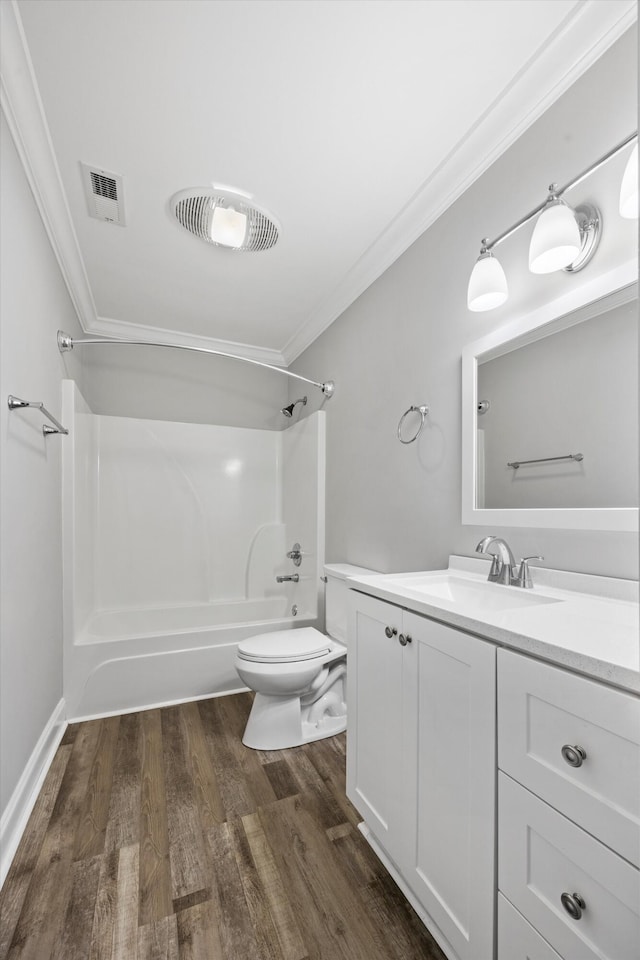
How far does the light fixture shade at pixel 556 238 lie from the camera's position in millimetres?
1114

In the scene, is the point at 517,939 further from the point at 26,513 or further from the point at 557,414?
the point at 26,513

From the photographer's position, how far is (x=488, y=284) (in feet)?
4.45

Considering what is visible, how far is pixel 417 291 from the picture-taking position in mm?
1896

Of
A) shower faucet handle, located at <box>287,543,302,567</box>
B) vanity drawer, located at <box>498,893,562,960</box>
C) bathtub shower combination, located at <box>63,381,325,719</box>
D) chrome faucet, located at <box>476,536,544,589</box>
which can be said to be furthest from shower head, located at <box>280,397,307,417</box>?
vanity drawer, located at <box>498,893,562,960</box>

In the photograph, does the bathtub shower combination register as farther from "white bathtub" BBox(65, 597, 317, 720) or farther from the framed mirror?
the framed mirror

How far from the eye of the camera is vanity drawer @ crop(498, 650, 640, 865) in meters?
0.62

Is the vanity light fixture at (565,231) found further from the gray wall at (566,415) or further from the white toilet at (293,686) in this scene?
the white toilet at (293,686)

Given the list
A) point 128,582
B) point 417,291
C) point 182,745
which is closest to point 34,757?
point 182,745

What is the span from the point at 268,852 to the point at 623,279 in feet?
6.20

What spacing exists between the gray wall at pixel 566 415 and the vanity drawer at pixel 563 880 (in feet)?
1.98

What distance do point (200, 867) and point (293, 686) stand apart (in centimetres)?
70

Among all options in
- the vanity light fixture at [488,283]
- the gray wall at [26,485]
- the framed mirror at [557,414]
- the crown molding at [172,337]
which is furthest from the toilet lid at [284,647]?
the crown molding at [172,337]

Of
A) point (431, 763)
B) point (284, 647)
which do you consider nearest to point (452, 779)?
point (431, 763)

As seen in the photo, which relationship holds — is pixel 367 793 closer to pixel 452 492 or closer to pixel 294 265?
pixel 452 492
